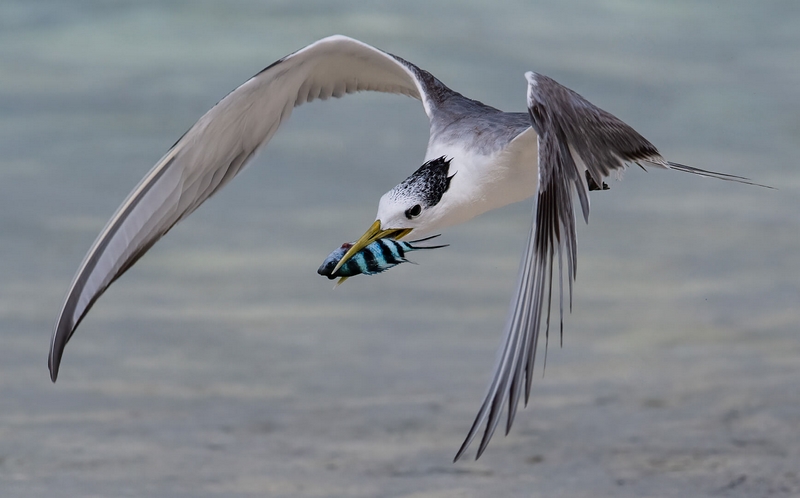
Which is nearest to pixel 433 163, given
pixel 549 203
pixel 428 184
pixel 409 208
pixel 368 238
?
pixel 428 184

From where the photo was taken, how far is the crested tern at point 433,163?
488 centimetres

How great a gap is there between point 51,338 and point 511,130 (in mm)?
3087

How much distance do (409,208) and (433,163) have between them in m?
0.43

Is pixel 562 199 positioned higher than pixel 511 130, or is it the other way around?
pixel 511 130

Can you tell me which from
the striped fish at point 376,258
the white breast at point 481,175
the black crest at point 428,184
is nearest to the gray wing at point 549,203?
the white breast at point 481,175

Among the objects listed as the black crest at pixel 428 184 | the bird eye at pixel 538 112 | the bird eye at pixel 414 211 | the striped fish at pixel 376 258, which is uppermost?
the bird eye at pixel 538 112

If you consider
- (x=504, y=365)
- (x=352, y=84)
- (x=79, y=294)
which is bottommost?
(x=504, y=365)

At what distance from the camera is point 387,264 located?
5.96m

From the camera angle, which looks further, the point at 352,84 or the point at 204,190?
the point at 352,84

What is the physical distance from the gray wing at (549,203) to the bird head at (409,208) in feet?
2.81

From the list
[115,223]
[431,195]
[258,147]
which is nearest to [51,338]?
[115,223]

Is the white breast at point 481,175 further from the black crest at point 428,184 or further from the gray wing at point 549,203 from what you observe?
the gray wing at point 549,203

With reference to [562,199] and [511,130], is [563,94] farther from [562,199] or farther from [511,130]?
[562,199]

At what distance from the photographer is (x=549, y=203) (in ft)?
16.1
